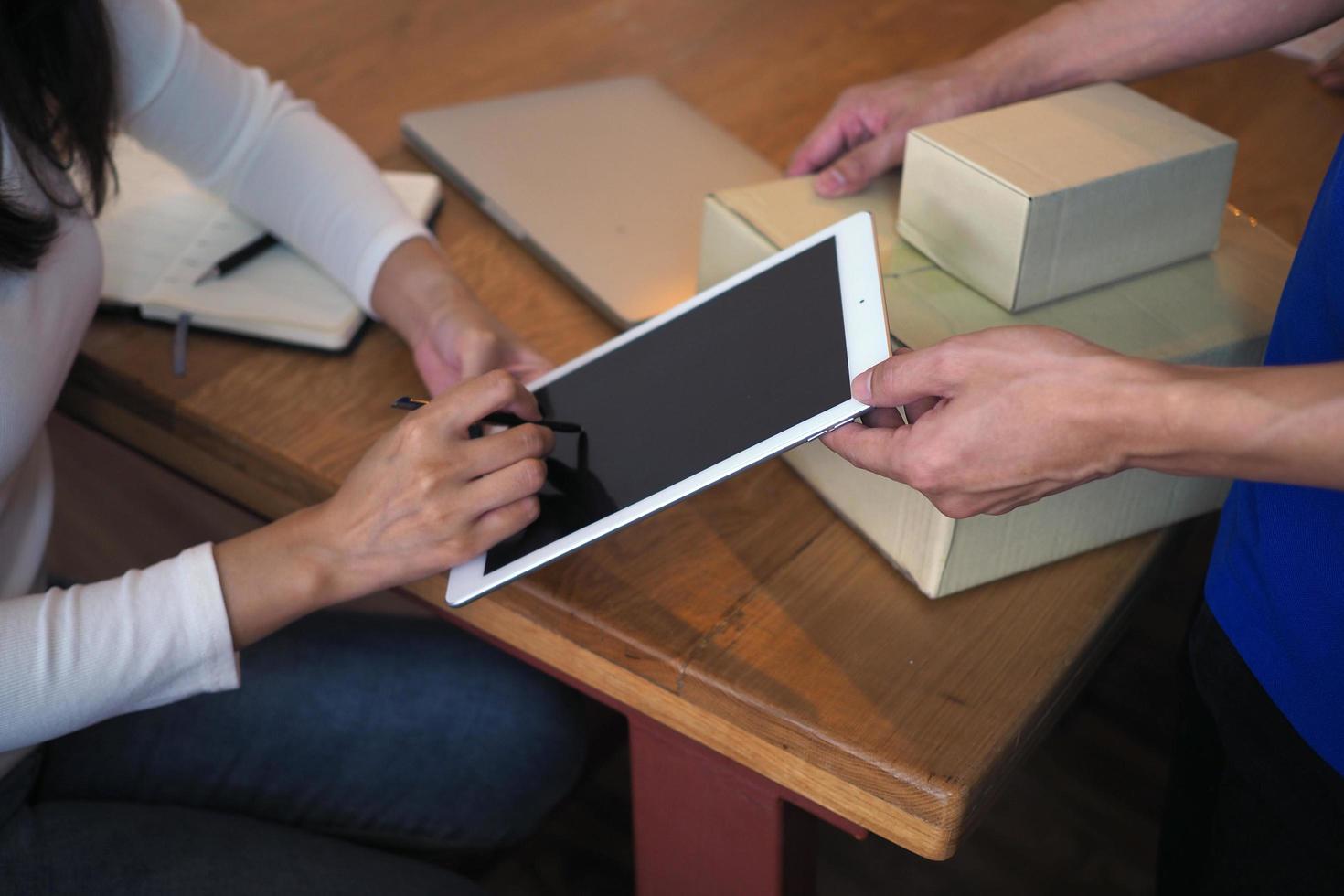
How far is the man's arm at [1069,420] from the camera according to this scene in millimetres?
572

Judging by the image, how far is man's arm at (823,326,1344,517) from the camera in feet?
1.88

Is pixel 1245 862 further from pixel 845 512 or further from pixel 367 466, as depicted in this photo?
pixel 367 466

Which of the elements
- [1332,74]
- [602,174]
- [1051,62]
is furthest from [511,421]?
[1332,74]

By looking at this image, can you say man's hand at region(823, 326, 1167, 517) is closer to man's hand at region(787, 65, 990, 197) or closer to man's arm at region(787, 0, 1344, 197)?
man's arm at region(787, 0, 1344, 197)

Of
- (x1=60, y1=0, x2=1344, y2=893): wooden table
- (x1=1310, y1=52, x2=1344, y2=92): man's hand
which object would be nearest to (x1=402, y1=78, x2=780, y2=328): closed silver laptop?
(x1=60, y1=0, x2=1344, y2=893): wooden table

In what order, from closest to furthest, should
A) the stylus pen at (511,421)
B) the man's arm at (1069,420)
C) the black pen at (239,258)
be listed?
the man's arm at (1069,420)
the stylus pen at (511,421)
the black pen at (239,258)

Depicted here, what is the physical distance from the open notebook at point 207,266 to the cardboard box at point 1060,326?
0.38 metres

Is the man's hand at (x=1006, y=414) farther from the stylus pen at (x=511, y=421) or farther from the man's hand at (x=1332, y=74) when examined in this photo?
the man's hand at (x=1332, y=74)

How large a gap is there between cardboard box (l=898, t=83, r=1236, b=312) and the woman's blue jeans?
54 cm

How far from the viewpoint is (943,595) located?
75cm


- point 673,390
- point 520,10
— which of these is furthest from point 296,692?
point 520,10

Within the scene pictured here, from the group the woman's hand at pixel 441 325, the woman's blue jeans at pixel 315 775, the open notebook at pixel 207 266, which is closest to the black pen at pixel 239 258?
the open notebook at pixel 207 266

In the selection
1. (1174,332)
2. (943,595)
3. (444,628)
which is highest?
(1174,332)

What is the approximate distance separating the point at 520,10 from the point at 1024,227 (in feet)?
3.16
